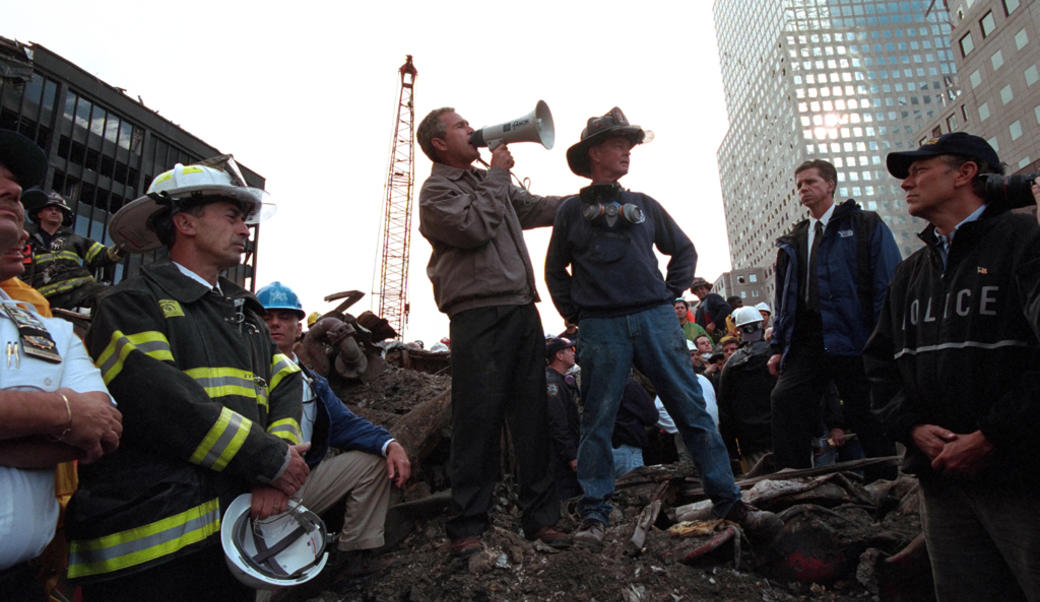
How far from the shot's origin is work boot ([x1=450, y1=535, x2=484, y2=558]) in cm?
293

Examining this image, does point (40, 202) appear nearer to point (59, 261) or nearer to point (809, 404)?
point (59, 261)

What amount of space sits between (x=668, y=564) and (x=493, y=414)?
1.18 meters

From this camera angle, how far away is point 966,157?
2.43 metres

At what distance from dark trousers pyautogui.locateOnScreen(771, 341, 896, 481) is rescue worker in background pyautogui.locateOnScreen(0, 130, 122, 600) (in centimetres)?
399

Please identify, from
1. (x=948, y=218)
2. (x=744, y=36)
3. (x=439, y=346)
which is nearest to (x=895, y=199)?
(x=744, y=36)

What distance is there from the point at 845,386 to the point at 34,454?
14.0 feet

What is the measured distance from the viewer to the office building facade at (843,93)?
10581 centimetres

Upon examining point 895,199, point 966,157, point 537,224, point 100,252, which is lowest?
point 966,157

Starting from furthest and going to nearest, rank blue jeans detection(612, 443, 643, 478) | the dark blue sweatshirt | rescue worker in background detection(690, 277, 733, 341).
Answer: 1. rescue worker in background detection(690, 277, 733, 341)
2. blue jeans detection(612, 443, 643, 478)
3. the dark blue sweatshirt

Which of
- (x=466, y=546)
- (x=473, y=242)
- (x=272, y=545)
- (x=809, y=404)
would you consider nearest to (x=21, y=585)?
(x=272, y=545)

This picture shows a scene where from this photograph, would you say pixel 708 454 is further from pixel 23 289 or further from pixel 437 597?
pixel 23 289

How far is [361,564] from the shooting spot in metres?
3.38

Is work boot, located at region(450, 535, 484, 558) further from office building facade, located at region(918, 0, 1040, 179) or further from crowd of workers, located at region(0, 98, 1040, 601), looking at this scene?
office building facade, located at region(918, 0, 1040, 179)

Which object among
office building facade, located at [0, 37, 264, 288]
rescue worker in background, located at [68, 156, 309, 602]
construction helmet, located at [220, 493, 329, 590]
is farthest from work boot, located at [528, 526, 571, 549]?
office building facade, located at [0, 37, 264, 288]
